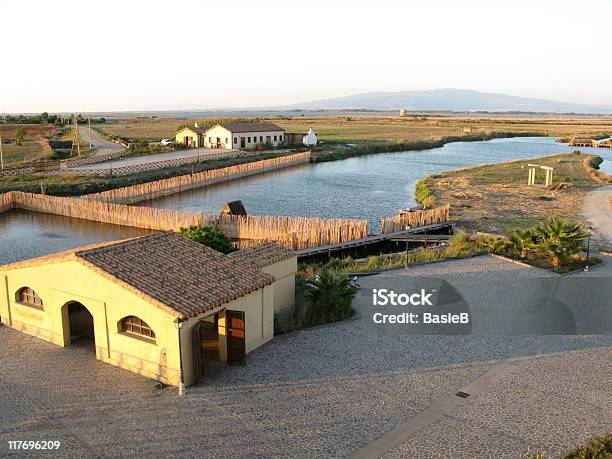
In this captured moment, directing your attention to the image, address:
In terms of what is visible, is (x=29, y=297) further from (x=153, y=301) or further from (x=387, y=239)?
(x=387, y=239)

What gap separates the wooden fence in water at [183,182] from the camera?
41.0m

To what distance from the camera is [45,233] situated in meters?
34.9

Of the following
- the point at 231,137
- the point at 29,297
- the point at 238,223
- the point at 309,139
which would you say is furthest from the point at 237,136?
the point at 29,297

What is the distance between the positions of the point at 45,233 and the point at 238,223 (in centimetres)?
1378

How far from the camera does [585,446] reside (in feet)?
35.2

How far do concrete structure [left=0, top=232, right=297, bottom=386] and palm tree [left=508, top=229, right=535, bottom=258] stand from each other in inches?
510

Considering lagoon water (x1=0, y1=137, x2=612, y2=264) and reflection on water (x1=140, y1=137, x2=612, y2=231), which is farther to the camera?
reflection on water (x1=140, y1=137, x2=612, y2=231)

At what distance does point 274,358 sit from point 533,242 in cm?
1498

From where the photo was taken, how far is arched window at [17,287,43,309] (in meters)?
16.1

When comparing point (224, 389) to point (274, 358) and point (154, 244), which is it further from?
point (154, 244)

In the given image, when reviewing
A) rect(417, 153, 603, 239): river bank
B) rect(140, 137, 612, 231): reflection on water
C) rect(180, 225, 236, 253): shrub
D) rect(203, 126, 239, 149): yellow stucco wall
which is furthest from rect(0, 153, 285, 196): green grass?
rect(180, 225, 236, 253): shrub

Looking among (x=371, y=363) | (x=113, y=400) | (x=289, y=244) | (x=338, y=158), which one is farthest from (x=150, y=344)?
(x=338, y=158)

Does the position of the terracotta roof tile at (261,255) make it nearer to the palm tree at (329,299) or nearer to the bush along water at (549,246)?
the palm tree at (329,299)

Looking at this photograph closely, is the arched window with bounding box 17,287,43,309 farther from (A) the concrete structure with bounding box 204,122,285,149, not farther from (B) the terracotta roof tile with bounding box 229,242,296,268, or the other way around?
(A) the concrete structure with bounding box 204,122,285,149
